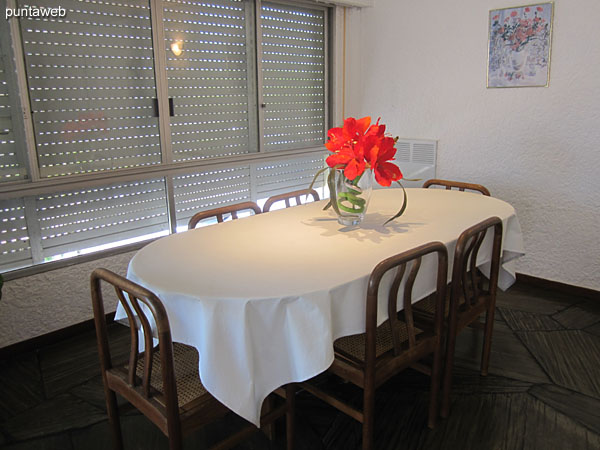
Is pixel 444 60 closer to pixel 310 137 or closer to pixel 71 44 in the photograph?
pixel 310 137

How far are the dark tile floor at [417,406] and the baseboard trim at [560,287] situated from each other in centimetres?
49

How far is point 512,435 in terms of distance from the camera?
6.75 ft

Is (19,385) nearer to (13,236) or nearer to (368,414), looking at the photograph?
(13,236)

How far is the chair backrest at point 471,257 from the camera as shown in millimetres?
1979

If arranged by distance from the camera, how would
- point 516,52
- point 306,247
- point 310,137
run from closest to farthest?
point 306,247, point 516,52, point 310,137

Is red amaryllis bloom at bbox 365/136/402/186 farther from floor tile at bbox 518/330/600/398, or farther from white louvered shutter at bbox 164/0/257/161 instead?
white louvered shutter at bbox 164/0/257/161

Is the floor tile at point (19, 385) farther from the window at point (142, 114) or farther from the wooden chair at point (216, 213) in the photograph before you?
the wooden chair at point (216, 213)

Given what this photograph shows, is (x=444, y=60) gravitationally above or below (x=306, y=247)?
above

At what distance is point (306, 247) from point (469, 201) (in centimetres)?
121

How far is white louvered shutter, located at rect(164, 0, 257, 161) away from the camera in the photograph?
332 centimetres

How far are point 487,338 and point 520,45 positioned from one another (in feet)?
6.86

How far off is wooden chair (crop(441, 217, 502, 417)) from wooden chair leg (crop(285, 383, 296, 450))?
2.27 ft

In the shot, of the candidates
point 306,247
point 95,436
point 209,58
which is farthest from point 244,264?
point 209,58

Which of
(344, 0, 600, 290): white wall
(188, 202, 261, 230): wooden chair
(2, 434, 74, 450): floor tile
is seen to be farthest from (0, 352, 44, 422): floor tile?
(344, 0, 600, 290): white wall
